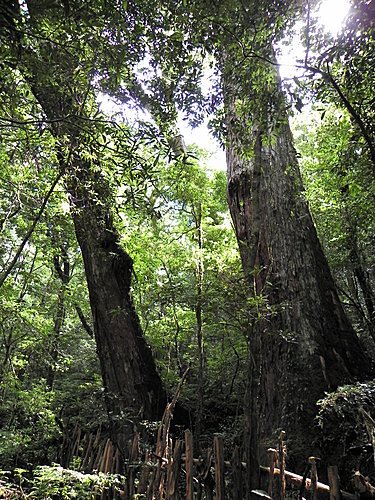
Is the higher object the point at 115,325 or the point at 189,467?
the point at 115,325

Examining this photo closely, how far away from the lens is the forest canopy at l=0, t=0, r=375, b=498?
91.0 inches

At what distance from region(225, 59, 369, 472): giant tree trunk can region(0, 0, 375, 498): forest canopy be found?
0.8 inches

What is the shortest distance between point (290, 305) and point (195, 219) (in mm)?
2016

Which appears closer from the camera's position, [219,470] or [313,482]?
[313,482]

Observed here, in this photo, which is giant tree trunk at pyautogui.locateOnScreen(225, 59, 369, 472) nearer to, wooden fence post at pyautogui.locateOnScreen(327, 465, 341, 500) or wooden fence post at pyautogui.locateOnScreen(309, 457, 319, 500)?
wooden fence post at pyautogui.locateOnScreen(309, 457, 319, 500)

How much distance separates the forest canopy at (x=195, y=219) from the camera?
2312mm

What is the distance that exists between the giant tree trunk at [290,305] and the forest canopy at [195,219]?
20mm

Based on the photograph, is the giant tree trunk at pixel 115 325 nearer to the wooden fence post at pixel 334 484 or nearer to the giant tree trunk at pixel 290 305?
the giant tree trunk at pixel 290 305

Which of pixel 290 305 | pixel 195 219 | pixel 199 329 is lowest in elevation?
pixel 199 329

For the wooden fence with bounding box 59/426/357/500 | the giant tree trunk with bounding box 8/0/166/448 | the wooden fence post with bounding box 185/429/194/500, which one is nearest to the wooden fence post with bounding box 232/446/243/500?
the wooden fence with bounding box 59/426/357/500

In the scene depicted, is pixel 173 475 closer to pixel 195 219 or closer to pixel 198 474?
pixel 198 474

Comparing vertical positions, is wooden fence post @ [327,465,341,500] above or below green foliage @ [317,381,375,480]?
below

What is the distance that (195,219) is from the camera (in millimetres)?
5723

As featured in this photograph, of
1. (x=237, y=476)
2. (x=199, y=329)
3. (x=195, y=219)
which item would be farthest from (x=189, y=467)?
(x=195, y=219)
